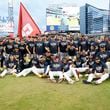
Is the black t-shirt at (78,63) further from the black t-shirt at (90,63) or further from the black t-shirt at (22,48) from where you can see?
the black t-shirt at (22,48)

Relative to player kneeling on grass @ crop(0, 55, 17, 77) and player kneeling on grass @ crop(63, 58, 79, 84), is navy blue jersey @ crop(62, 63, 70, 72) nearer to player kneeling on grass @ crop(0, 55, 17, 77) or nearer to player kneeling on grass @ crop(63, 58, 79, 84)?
player kneeling on grass @ crop(63, 58, 79, 84)

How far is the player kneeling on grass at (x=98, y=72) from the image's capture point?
16.0 m

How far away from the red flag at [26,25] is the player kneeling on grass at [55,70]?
128 inches

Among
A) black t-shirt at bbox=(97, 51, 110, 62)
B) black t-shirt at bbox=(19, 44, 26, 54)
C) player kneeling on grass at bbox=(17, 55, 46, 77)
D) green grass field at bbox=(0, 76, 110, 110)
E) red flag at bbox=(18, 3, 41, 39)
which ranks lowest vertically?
green grass field at bbox=(0, 76, 110, 110)

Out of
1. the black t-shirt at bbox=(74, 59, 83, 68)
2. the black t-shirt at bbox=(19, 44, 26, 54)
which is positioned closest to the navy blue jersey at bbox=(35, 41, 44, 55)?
the black t-shirt at bbox=(19, 44, 26, 54)

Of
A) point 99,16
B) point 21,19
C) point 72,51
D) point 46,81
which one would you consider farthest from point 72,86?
point 99,16

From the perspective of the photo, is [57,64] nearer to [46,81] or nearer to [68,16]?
[46,81]

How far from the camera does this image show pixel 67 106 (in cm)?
1282

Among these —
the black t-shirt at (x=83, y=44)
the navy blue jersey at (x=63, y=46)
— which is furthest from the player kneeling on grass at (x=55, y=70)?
the black t-shirt at (x=83, y=44)

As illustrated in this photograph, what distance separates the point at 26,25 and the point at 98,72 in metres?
5.48

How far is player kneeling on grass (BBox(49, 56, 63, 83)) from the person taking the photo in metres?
16.5

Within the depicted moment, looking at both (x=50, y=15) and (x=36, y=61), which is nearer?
(x=36, y=61)

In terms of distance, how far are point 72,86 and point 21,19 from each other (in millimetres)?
6354

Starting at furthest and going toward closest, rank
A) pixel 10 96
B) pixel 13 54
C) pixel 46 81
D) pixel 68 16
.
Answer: pixel 68 16 → pixel 13 54 → pixel 46 81 → pixel 10 96
